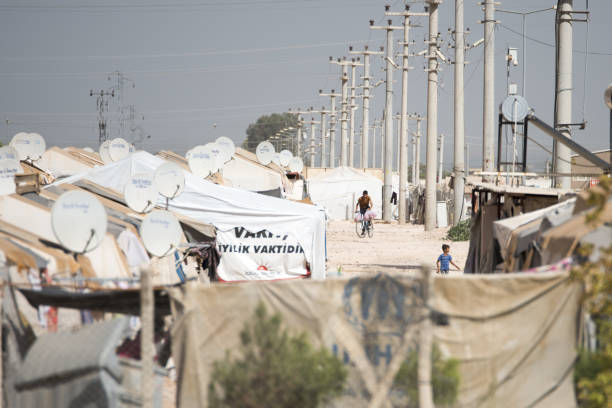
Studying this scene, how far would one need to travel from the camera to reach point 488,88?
103 ft

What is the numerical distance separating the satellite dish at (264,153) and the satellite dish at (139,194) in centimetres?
2291

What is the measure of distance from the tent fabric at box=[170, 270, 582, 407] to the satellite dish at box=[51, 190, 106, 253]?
371cm

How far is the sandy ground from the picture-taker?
24.0 m

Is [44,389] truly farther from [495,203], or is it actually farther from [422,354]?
[495,203]

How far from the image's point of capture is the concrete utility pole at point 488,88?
100 feet

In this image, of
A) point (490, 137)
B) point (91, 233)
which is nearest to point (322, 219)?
point (91, 233)

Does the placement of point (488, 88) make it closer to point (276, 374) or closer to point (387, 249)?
point (387, 249)

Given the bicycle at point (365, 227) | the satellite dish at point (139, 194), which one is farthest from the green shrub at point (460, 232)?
the satellite dish at point (139, 194)

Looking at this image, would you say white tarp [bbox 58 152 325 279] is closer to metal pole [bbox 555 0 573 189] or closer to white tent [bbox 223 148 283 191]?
metal pole [bbox 555 0 573 189]

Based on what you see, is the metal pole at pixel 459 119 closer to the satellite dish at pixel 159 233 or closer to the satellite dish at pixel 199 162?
the satellite dish at pixel 199 162

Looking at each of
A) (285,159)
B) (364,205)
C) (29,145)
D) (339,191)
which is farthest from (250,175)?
(339,191)

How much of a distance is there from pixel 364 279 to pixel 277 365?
96 centimetres

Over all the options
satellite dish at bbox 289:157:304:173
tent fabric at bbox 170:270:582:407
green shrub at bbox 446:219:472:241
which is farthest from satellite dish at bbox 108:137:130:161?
satellite dish at bbox 289:157:304:173

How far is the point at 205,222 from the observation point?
1662 centimetres
